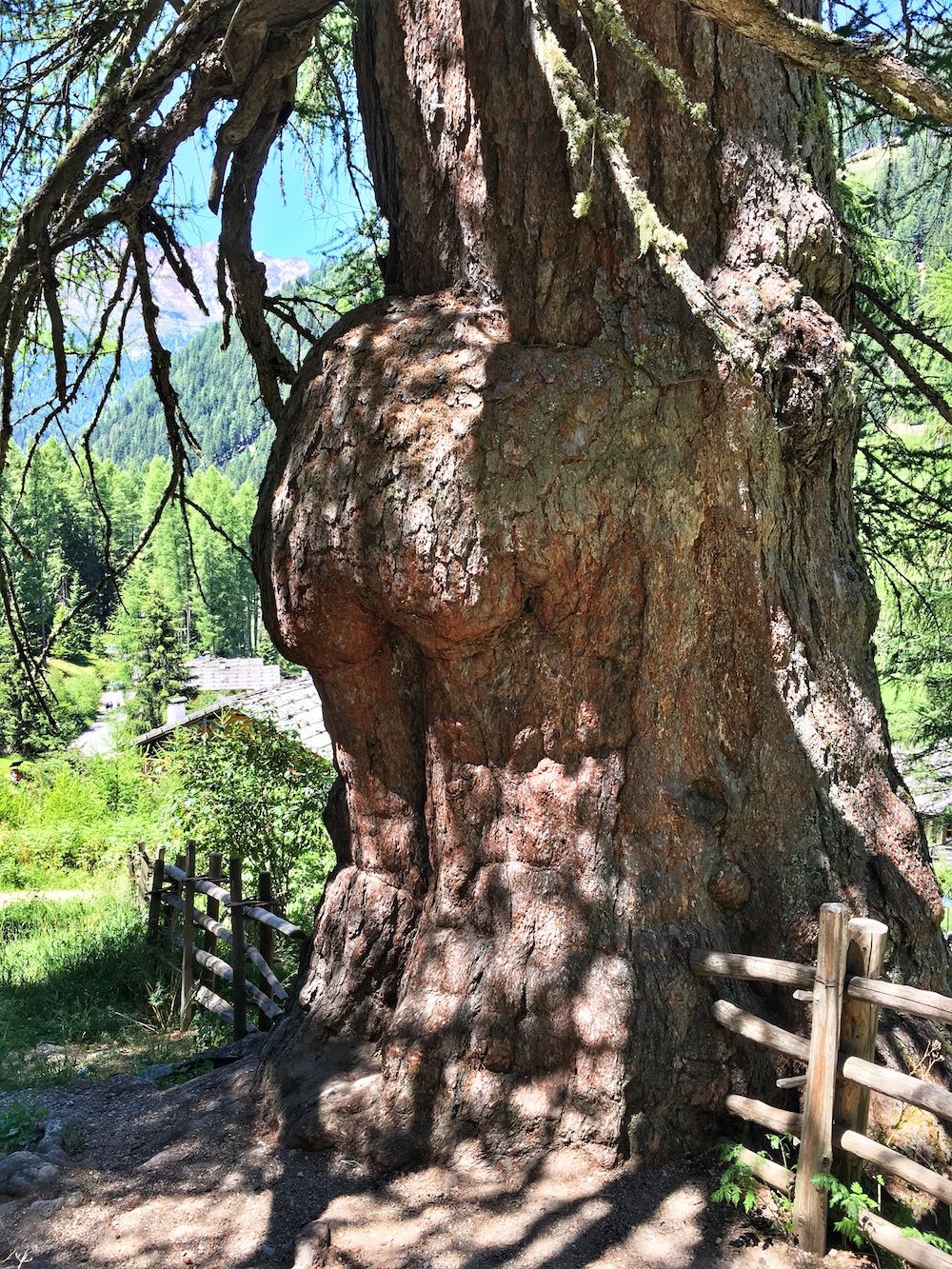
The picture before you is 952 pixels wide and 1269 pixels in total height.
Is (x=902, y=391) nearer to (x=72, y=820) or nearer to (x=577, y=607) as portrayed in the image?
(x=577, y=607)

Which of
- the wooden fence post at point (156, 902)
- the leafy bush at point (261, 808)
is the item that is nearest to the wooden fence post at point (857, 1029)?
the wooden fence post at point (156, 902)

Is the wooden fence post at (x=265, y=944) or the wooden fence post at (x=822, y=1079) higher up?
the wooden fence post at (x=822, y=1079)

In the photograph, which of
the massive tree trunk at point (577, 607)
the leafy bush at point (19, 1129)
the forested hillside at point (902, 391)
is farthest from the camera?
the forested hillside at point (902, 391)

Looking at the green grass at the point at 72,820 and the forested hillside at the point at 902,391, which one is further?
the green grass at the point at 72,820

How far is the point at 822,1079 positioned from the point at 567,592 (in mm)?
1886

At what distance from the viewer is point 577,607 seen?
396 cm

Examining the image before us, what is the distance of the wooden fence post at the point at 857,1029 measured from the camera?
134 inches

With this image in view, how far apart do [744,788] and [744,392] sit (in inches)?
62.0

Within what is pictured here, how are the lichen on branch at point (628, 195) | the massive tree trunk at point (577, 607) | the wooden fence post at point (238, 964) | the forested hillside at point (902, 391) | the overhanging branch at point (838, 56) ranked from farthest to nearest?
the wooden fence post at point (238, 964), the forested hillside at point (902, 391), the massive tree trunk at point (577, 607), the lichen on branch at point (628, 195), the overhanging branch at point (838, 56)

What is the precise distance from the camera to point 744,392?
405 centimetres

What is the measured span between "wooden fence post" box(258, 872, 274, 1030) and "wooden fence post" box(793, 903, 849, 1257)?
3758 mm

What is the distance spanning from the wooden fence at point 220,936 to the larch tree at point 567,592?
2.09 meters

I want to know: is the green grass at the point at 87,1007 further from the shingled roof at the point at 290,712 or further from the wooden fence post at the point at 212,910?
the shingled roof at the point at 290,712

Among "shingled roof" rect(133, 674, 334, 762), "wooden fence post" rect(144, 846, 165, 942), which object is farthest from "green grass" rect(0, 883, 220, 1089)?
"shingled roof" rect(133, 674, 334, 762)
